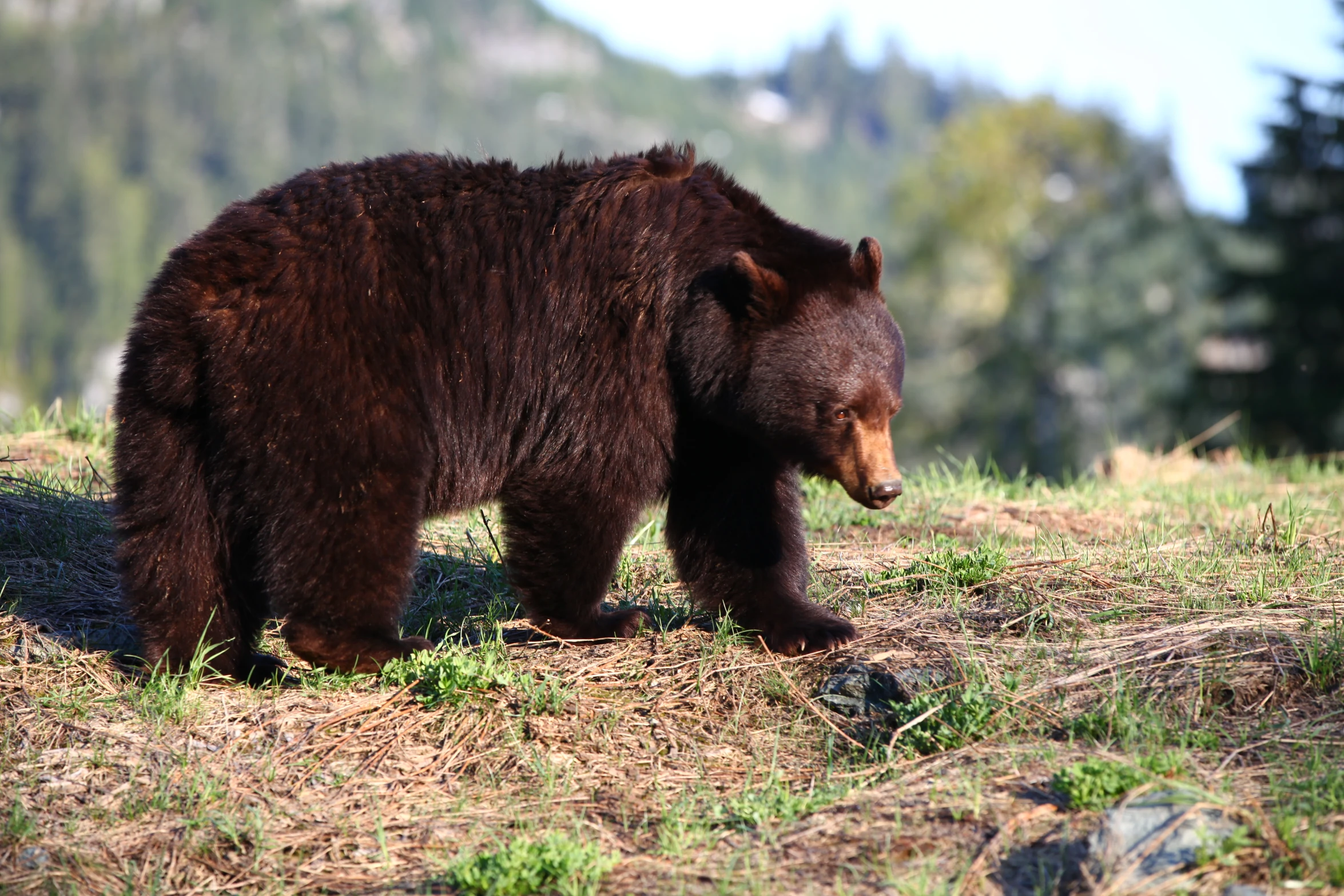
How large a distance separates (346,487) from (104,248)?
4942 inches

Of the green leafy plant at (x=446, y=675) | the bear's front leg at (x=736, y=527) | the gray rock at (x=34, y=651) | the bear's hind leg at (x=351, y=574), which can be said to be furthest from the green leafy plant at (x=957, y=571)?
the gray rock at (x=34, y=651)

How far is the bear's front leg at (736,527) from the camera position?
15.3ft

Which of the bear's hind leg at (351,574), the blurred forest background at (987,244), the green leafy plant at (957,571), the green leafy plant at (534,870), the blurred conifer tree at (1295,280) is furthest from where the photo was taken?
the blurred forest background at (987,244)

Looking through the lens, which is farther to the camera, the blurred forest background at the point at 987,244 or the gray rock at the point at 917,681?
the blurred forest background at the point at 987,244

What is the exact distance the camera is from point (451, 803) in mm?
3617

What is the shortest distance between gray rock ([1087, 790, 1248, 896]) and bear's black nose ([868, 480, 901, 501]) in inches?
59.9

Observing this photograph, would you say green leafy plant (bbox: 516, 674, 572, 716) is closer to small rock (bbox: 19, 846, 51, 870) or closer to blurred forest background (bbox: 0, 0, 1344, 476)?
small rock (bbox: 19, 846, 51, 870)

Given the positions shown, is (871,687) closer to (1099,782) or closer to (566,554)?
(1099,782)

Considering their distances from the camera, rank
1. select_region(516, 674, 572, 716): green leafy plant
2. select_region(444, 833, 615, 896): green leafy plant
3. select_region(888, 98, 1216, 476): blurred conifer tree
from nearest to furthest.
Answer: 1. select_region(444, 833, 615, 896): green leafy plant
2. select_region(516, 674, 572, 716): green leafy plant
3. select_region(888, 98, 1216, 476): blurred conifer tree

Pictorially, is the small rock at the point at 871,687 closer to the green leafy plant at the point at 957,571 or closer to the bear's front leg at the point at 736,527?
the bear's front leg at the point at 736,527

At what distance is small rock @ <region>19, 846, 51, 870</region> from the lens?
330 cm

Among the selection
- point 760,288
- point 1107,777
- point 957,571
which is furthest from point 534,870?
point 957,571

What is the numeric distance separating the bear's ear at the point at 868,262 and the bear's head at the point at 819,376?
9 cm

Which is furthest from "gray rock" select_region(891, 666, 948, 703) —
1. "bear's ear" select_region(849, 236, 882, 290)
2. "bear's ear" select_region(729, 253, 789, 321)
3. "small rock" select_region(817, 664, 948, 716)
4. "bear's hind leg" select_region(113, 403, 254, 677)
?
"bear's hind leg" select_region(113, 403, 254, 677)
